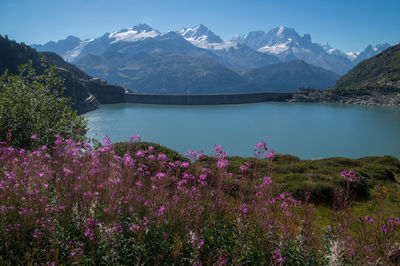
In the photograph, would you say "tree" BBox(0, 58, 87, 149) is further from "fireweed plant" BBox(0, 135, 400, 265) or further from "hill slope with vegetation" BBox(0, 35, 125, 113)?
"hill slope with vegetation" BBox(0, 35, 125, 113)

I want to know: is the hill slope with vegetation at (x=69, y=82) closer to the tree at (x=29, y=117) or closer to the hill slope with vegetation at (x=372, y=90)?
the tree at (x=29, y=117)

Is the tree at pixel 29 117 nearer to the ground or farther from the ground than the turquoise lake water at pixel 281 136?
farther from the ground

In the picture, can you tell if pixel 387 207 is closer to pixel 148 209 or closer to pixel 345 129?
pixel 148 209

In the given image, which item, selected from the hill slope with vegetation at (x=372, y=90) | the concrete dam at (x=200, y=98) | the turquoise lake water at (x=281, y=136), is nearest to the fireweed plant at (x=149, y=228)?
the turquoise lake water at (x=281, y=136)

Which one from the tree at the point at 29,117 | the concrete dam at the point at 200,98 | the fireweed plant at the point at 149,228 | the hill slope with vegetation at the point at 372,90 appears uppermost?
the hill slope with vegetation at the point at 372,90

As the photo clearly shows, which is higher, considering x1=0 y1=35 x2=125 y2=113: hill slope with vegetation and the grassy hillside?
the grassy hillside

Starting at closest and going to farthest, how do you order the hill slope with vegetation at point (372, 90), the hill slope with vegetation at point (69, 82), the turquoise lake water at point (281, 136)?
the turquoise lake water at point (281, 136) → the hill slope with vegetation at point (69, 82) → the hill slope with vegetation at point (372, 90)

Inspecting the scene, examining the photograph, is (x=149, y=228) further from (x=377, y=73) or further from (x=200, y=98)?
(x=377, y=73)

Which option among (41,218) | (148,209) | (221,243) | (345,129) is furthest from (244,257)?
(345,129)

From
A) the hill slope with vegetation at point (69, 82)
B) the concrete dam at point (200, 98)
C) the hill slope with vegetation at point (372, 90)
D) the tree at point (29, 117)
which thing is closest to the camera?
the tree at point (29, 117)

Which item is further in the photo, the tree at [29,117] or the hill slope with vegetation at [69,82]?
the hill slope with vegetation at [69,82]

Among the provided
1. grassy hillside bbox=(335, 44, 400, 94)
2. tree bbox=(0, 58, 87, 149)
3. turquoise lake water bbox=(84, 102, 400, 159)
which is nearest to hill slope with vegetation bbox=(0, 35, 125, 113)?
turquoise lake water bbox=(84, 102, 400, 159)

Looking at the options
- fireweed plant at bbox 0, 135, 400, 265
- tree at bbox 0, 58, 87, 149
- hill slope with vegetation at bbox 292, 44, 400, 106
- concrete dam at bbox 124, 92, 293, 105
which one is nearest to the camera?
fireweed plant at bbox 0, 135, 400, 265

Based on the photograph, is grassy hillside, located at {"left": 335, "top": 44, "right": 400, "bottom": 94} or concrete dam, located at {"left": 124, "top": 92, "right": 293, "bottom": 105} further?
grassy hillside, located at {"left": 335, "top": 44, "right": 400, "bottom": 94}
